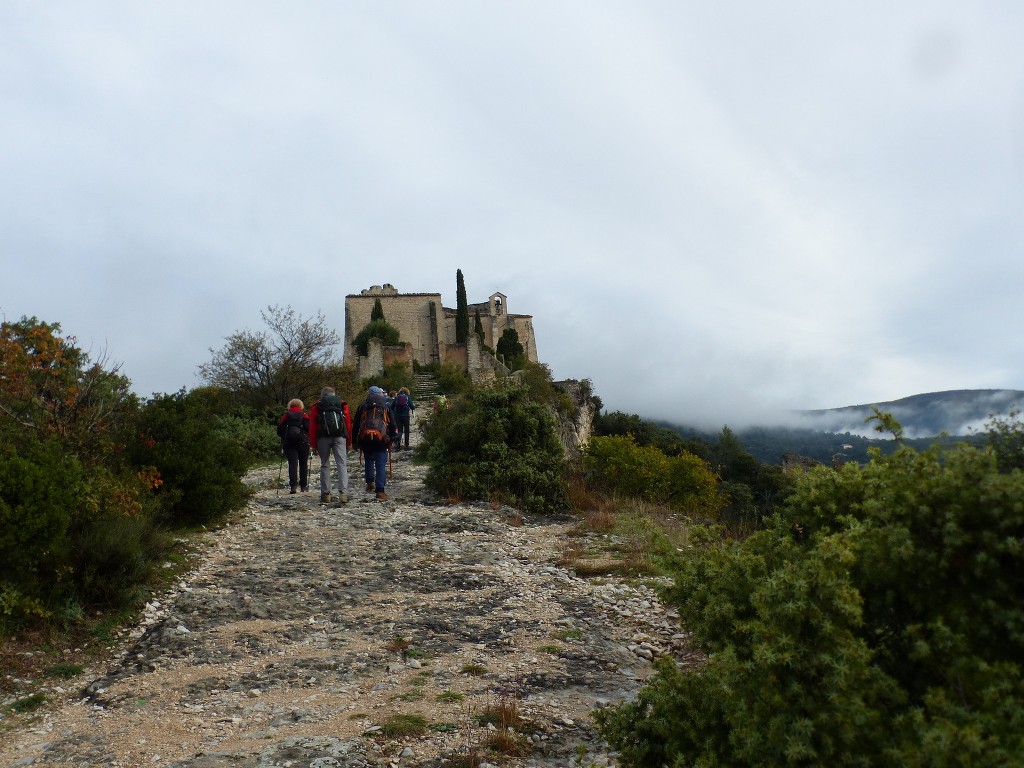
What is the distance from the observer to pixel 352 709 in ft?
16.0

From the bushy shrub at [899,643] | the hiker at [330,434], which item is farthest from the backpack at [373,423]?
the bushy shrub at [899,643]

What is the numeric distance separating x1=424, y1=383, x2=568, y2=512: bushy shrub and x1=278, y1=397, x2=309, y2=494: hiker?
2537mm

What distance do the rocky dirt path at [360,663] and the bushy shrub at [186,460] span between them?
2.84 feet

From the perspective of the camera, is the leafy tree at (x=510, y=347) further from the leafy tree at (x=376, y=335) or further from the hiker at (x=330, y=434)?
the hiker at (x=330, y=434)

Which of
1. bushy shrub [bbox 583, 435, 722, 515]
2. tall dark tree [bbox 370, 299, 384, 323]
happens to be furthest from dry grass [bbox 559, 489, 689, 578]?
tall dark tree [bbox 370, 299, 384, 323]

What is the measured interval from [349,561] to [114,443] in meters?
3.44

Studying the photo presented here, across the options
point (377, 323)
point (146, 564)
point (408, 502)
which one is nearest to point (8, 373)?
point (146, 564)

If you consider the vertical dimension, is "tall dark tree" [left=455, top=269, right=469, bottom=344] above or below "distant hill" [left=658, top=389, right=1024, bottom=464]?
above

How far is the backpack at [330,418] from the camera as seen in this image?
12875 millimetres

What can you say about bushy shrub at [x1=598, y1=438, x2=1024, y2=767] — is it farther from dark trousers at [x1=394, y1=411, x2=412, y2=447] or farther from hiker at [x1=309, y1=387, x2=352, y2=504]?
dark trousers at [x1=394, y1=411, x2=412, y2=447]

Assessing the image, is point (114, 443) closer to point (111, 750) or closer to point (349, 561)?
point (349, 561)

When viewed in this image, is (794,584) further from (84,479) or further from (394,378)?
(394,378)

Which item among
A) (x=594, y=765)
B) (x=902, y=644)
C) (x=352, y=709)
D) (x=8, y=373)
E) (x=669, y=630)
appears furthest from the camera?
(x=8, y=373)

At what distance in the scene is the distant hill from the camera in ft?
12.9
